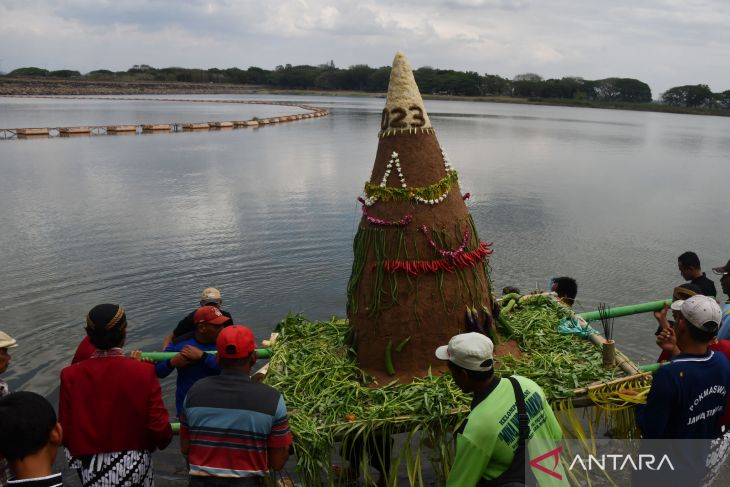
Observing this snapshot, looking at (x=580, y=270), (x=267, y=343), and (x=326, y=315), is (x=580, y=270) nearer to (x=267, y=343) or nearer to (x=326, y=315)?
(x=326, y=315)

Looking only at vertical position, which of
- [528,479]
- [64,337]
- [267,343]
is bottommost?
[64,337]

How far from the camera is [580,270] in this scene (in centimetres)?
1399

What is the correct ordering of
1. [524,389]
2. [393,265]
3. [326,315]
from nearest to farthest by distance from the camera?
[524,389], [393,265], [326,315]

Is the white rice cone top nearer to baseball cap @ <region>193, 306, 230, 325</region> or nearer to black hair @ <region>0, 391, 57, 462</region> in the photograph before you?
baseball cap @ <region>193, 306, 230, 325</region>

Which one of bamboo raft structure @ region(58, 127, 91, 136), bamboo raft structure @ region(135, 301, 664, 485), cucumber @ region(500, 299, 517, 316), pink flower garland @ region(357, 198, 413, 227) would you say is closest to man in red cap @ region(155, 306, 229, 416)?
bamboo raft structure @ region(135, 301, 664, 485)

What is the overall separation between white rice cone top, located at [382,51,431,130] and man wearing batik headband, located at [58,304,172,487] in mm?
3213

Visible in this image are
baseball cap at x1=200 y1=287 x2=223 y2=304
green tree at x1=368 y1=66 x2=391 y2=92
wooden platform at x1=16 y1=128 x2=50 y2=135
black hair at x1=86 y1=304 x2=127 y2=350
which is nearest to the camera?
black hair at x1=86 y1=304 x2=127 y2=350

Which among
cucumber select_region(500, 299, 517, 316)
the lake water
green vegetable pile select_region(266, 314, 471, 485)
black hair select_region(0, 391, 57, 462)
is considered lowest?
the lake water

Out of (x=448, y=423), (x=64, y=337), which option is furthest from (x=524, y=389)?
(x=64, y=337)

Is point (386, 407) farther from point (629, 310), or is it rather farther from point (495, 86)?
point (495, 86)

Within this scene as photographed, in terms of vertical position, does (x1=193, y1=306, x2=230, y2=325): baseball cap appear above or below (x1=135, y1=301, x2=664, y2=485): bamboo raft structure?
above

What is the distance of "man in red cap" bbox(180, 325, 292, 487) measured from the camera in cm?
353

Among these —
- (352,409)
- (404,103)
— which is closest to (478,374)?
(352,409)

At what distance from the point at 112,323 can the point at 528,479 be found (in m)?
2.70
